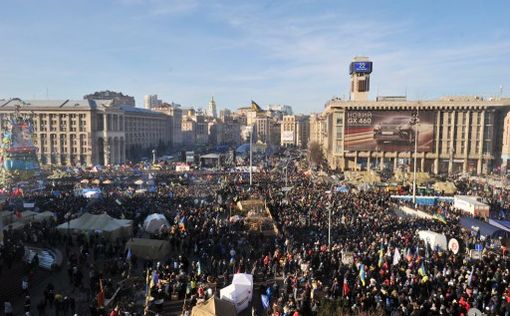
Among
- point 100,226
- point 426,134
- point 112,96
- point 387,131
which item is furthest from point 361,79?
point 112,96

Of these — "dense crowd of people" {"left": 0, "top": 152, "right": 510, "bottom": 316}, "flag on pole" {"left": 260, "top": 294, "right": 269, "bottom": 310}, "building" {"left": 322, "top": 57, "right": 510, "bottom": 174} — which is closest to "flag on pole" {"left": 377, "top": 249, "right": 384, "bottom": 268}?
"dense crowd of people" {"left": 0, "top": 152, "right": 510, "bottom": 316}

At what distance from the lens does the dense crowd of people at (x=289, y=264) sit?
1295cm

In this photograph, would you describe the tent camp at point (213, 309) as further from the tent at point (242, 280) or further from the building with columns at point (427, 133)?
the building with columns at point (427, 133)

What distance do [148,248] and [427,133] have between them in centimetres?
5640

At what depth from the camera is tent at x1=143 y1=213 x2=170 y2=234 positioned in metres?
22.3

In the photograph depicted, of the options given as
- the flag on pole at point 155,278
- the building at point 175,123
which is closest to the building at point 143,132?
the building at point 175,123

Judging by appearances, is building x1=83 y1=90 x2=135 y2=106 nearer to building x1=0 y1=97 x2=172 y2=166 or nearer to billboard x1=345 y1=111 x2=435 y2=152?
building x1=0 y1=97 x2=172 y2=166

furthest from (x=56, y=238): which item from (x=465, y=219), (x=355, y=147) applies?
(x=355, y=147)

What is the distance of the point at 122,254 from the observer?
18109mm

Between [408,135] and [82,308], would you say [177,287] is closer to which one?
[82,308]

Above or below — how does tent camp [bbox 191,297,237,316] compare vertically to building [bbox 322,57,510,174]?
below

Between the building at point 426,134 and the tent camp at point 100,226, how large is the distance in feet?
161

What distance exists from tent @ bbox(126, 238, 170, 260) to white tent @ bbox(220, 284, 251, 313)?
5.57 m

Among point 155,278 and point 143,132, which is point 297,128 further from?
point 155,278
